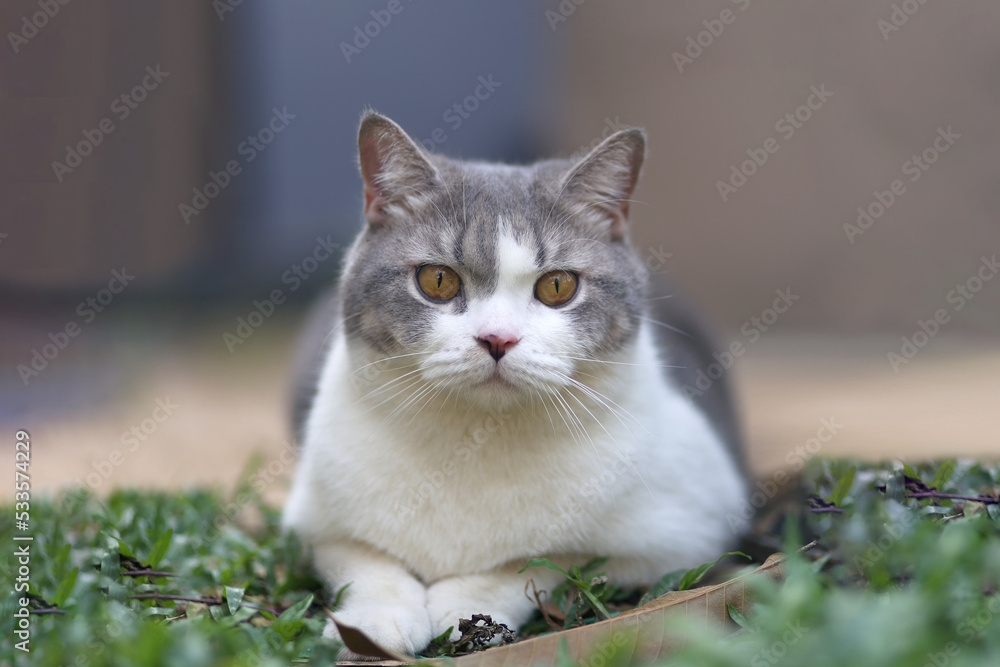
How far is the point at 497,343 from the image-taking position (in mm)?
1756

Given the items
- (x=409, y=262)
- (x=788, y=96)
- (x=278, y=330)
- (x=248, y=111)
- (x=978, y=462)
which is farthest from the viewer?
(x=278, y=330)

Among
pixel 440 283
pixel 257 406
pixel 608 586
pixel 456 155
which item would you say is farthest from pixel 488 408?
pixel 257 406

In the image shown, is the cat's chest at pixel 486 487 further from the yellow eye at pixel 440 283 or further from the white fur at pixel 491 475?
the yellow eye at pixel 440 283

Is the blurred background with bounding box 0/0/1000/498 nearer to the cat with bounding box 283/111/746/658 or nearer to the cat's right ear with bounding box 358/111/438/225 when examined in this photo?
the cat with bounding box 283/111/746/658

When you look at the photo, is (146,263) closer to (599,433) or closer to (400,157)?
(400,157)

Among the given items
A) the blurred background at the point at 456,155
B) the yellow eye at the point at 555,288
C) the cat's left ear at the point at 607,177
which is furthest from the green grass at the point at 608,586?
the cat's left ear at the point at 607,177

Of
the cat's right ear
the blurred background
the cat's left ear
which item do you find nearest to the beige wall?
the blurred background

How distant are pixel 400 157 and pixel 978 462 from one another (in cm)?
168

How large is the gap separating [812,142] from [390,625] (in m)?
4.18

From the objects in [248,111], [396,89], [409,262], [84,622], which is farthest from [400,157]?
[248,111]

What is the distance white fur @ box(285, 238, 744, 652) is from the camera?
1.85 meters

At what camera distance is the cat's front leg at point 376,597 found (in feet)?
5.59

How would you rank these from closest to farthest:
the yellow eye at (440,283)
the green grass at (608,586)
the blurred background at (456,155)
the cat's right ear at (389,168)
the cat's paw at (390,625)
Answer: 1. the green grass at (608,586)
2. the cat's paw at (390,625)
3. the yellow eye at (440,283)
4. the cat's right ear at (389,168)
5. the blurred background at (456,155)

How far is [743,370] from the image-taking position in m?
4.71
